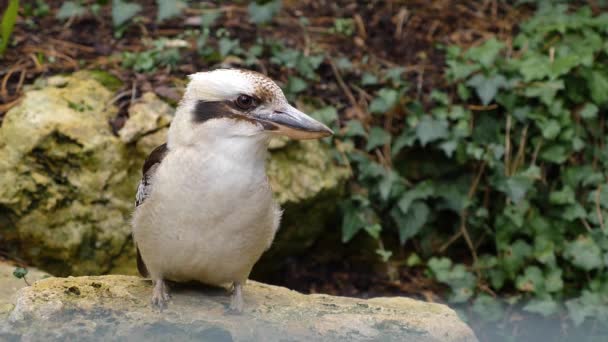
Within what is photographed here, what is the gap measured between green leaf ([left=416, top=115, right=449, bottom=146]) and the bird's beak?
8.15ft

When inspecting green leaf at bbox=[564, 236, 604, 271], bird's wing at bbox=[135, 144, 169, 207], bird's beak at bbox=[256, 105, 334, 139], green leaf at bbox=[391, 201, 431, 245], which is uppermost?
bird's beak at bbox=[256, 105, 334, 139]

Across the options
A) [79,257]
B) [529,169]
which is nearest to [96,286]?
[79,257]

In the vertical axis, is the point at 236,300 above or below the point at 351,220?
above

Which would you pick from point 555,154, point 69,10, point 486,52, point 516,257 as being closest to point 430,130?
point 486,52

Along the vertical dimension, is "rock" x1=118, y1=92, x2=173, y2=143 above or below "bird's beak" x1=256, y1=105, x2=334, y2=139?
below

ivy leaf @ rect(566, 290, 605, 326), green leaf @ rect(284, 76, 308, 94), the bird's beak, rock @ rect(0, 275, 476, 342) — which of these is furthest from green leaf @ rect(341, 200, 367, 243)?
the bird's beak

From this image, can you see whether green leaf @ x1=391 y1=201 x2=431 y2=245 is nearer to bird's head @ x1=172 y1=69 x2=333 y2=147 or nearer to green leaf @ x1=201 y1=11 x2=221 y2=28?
green leaf @ x1=201 y1=11 x2=221 y2=28

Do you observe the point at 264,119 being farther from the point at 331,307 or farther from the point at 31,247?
the point at 31,247

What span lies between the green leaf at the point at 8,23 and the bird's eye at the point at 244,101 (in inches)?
111

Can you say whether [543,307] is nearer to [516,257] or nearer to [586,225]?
[516,257]

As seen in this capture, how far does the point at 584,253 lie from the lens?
18.7ft

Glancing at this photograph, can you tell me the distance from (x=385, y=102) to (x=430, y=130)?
1.21 feet

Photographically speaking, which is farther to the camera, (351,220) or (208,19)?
(208,19)

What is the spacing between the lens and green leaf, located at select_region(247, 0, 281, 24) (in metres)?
6.27
